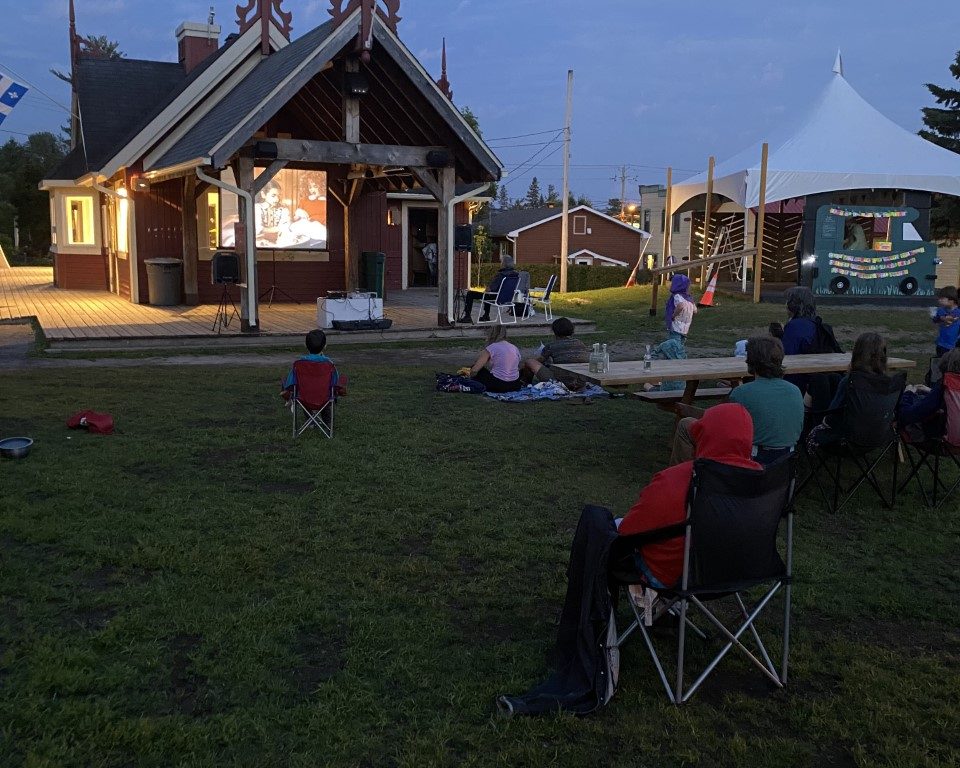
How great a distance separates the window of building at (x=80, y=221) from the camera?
21.9 metres

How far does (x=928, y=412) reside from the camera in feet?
18.7

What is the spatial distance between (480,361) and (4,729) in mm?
6770

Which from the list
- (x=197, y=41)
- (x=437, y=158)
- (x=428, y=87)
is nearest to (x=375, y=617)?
(x=428, y=87)

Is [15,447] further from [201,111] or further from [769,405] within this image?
[201,111]

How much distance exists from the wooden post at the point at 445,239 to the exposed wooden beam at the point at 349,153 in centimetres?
38

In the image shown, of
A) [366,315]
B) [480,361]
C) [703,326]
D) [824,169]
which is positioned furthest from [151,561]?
[824,169]

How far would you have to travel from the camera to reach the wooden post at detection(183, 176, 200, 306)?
16656 millimetres

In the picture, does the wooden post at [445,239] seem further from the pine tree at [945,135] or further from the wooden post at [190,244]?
the pine tree at [945,135]

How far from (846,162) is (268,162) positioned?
1165cm

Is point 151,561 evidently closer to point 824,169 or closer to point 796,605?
point 796,605

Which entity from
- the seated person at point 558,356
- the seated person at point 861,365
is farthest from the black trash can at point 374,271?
the seated person at point 861,365

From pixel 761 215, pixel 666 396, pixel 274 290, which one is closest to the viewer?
pixel 666 396

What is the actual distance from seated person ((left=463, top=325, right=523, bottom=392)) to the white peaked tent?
1097 centimetres

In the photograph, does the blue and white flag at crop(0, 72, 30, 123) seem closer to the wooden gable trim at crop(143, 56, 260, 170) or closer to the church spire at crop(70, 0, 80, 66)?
the wooden gable trim at crop(143, 56, 260, 170)
